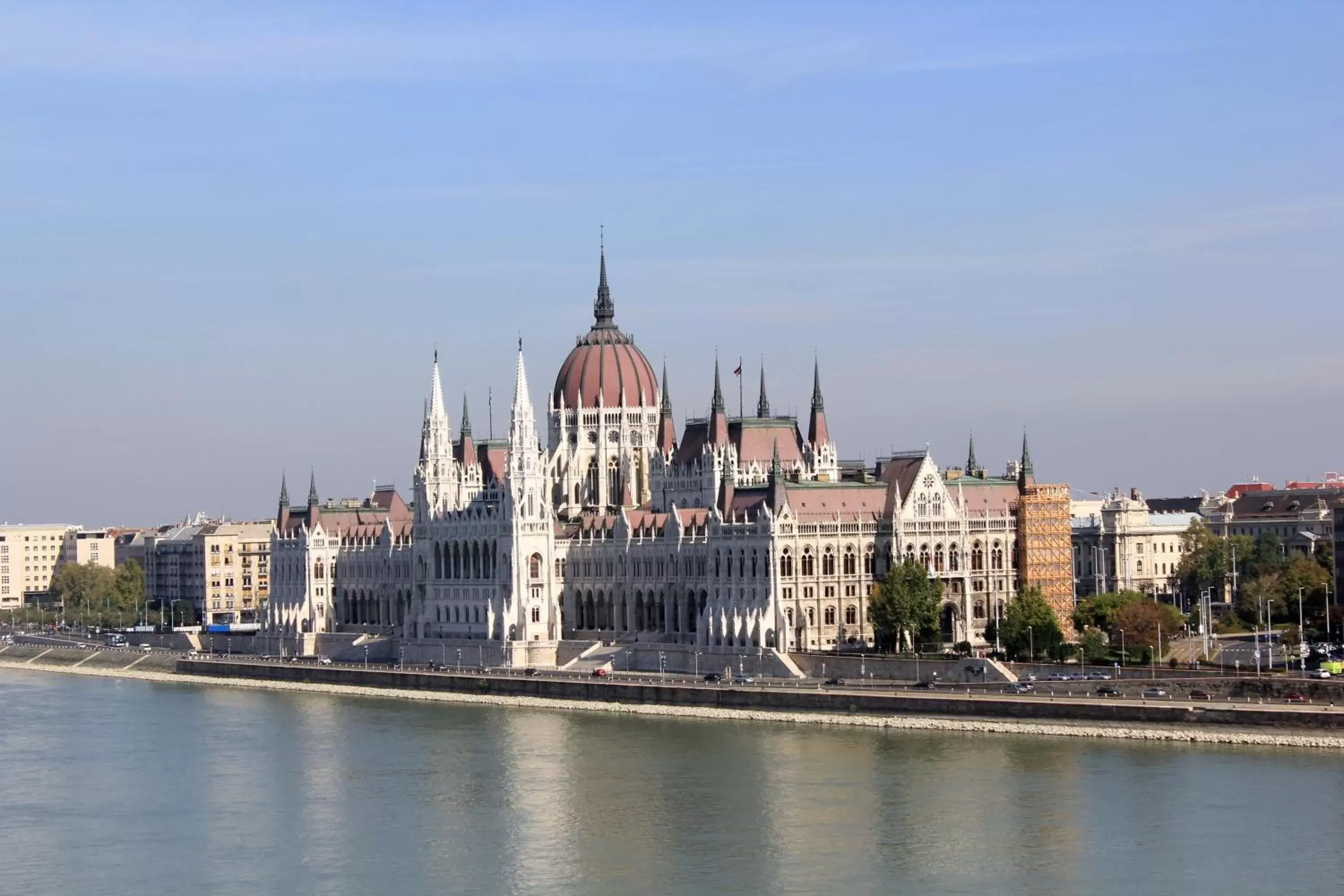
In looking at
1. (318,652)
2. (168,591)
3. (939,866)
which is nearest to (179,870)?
(939,866)

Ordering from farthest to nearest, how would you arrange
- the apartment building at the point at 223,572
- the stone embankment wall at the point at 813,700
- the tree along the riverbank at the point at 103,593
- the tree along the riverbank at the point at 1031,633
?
the apartment building at the point at 223,572
the tree along the riverbank at the point at 103,593
the tree along the riverbank at the point at 1031,633
the stone embankment wall at the point at 813,700

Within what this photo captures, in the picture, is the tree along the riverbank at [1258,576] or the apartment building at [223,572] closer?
the tree along the riverbank at [1258,576]

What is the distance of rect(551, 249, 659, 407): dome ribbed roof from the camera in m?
133

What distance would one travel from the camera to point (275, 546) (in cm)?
14625

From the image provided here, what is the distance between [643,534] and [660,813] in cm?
4583

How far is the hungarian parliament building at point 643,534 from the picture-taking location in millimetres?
110688

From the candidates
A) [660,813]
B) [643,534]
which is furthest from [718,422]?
[660,813]

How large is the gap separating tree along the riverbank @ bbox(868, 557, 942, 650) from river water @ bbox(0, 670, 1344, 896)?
11681 mm

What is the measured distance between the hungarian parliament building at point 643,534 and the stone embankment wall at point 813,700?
5.37m

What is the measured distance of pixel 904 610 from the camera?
10481 cm

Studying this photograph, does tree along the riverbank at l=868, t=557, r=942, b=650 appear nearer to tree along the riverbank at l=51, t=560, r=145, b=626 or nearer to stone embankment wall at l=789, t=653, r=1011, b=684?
stone embankment wall at l=789, t=653, r=1011, b=684

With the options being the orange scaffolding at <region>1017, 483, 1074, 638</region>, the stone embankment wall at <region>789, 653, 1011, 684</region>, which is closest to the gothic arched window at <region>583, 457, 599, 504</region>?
the orange scaffolding at <region>1017, 483, 1074, 638</region>

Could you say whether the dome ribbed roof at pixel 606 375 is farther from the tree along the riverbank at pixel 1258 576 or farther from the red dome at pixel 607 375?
the tree along the riverbank at pixel 1258 576

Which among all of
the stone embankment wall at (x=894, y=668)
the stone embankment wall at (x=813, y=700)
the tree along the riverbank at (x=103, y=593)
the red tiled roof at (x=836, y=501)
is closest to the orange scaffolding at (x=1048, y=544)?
the red tiled roof at (x=836, y=501)
